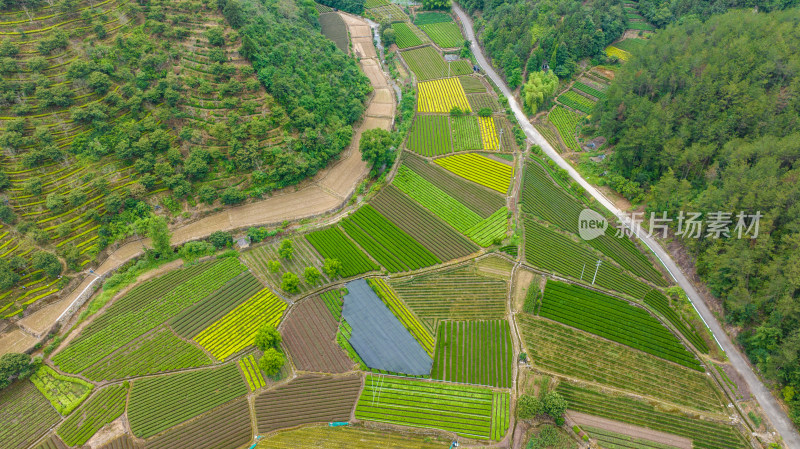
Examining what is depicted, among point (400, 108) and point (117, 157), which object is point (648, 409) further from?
point (117, 157)

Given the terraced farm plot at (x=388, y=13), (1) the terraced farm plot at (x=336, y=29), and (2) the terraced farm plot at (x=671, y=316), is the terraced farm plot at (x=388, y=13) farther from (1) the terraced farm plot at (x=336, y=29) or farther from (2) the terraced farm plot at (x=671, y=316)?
(2) the terraced farm plot at (x=671, y=316)

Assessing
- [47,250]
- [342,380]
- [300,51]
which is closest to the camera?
[342,380]

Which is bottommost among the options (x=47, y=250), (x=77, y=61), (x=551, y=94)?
(x=47, y=250)

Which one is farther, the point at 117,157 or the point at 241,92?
the point at 241,92

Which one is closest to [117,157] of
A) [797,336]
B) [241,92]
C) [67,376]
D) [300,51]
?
[241,92]

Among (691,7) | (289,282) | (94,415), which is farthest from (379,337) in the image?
(691,7)

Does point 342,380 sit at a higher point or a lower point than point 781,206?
lower

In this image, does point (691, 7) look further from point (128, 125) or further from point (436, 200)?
point (128, 125)
